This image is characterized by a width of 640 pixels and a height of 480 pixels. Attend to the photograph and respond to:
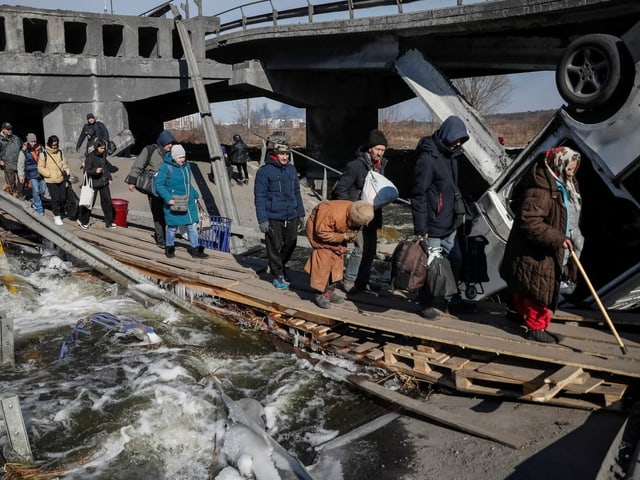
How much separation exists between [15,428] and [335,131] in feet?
64.5

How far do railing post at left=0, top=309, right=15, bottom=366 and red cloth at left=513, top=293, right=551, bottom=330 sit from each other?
192 inches

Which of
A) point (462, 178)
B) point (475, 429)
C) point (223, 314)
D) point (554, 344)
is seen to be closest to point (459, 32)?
point (462, 178)

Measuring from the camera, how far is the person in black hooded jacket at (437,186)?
5.64m

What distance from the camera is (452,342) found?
17.8 ft

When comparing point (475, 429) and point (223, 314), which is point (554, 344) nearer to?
point (475, 429)

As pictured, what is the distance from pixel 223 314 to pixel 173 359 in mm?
1244

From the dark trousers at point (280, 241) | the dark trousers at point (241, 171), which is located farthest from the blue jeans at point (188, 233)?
the dark trousers at point (241, 171)

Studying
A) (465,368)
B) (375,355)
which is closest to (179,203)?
(375,355)

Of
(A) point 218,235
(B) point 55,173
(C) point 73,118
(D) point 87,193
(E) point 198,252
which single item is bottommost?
(E) point 198,252

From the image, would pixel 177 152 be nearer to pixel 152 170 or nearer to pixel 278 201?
pixel 152 170

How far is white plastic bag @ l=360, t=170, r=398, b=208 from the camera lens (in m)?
6.29

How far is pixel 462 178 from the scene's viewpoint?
20719 millimetres

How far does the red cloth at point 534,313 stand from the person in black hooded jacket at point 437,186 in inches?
33.0

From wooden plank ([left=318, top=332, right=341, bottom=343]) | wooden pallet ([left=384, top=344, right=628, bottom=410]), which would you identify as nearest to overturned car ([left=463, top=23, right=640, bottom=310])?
wooden pallet ([left=384, top=344, right=628, bottom=410])
